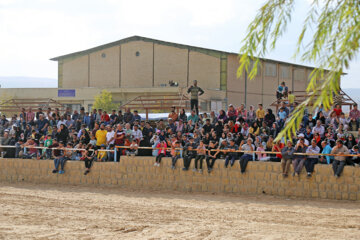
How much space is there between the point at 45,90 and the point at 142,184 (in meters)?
31.1

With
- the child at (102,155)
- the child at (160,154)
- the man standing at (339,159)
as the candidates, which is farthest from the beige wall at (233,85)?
the man standing at (339,159)

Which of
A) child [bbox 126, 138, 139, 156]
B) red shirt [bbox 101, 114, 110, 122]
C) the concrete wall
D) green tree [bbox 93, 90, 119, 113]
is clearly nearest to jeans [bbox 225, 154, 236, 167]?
the concrete wall

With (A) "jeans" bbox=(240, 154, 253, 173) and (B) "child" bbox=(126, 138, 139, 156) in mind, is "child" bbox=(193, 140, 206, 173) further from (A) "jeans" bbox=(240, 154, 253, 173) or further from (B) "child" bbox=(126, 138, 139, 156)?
(B) "child" bbox=(126, 138, 139, 156)

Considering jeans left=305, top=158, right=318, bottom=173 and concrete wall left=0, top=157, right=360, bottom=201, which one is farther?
jeans left=305, top=158, right=318, bottom=173

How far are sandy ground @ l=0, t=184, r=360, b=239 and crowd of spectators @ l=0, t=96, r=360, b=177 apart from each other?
1.43 m

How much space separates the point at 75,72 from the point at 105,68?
349cm

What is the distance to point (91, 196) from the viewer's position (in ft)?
58.8

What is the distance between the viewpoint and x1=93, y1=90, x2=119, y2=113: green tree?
43250 millimetres

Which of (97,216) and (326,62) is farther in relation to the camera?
(97,216)

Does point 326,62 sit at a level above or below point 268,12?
below

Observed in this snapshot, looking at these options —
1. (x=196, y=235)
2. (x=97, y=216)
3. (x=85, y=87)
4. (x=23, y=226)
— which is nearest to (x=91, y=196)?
(x=97, y=216)

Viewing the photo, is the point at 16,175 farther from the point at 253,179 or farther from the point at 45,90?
the point at 45,90

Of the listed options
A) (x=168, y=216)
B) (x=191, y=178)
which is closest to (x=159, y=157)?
(x=191, y=178)

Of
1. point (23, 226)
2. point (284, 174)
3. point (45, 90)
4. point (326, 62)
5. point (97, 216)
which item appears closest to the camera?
point (326, 62)
